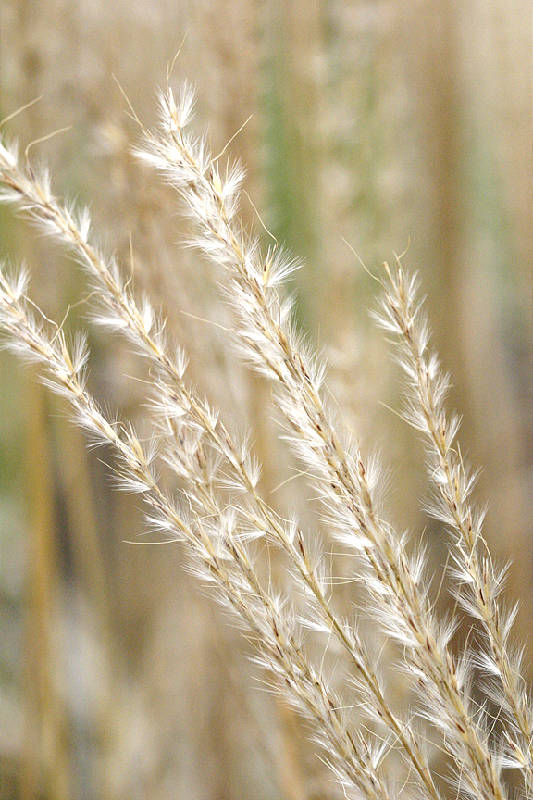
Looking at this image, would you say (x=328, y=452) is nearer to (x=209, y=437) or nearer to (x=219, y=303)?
(x=209, y=437)

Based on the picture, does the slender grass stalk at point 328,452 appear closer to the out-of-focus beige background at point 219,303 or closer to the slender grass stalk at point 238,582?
the slender grass stalk at point 238,582

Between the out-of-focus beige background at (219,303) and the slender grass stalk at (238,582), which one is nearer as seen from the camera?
the slender grass stalk at (238,582)

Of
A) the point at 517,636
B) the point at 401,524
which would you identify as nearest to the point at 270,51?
the point at 401,524

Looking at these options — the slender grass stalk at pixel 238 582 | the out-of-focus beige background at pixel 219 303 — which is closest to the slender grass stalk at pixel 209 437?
the slender grass stalk at pixel 238 582

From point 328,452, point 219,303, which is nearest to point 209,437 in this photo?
point 328,452

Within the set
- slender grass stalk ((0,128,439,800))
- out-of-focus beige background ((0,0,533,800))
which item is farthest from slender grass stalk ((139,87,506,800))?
out-of-focus beige background ((0,0,533,800))

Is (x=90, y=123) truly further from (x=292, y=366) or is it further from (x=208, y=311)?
(x=292, y=366)

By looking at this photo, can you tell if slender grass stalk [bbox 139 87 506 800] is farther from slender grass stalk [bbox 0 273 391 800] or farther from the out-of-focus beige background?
the out-of-focus beige background
